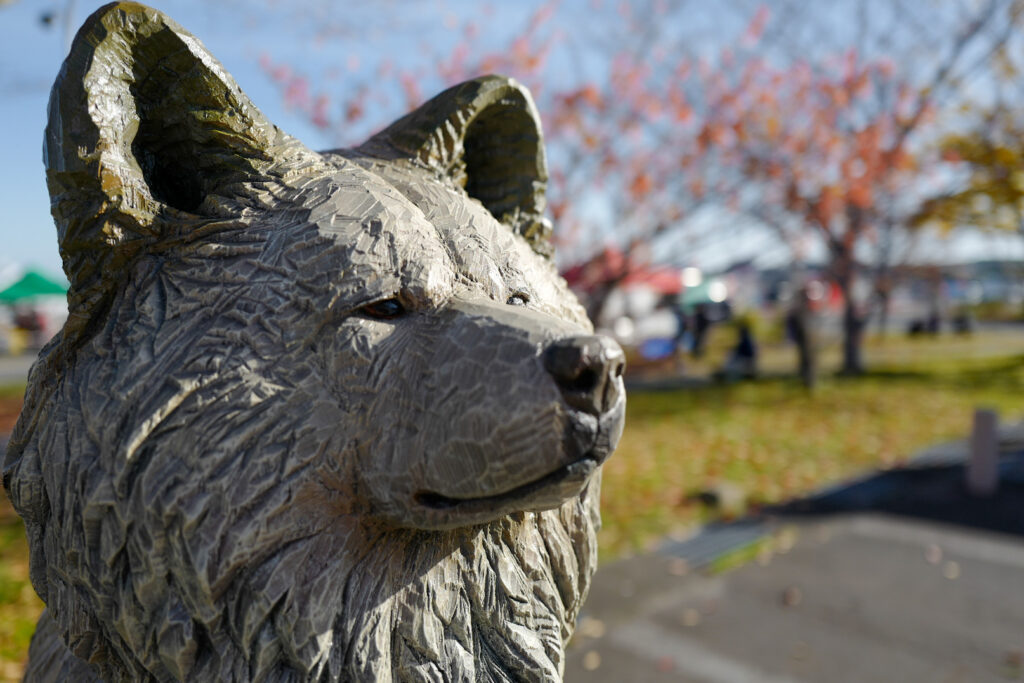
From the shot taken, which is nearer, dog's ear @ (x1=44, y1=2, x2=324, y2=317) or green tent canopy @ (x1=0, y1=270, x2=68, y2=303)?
dog's ear @ (x1=44, y1=2, x2=324, y2=317)

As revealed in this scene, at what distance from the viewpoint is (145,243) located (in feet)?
3.77

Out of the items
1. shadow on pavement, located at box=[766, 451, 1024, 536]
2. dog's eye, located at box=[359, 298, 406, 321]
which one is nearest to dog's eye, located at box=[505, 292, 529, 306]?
dog's eye, located at box=[359, 298, 406, 321]

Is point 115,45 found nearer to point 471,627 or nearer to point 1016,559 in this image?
point 471,627

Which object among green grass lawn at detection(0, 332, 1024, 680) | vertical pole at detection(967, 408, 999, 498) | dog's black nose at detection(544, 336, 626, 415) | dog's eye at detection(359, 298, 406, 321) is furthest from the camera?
vertical pole at detection(967, 408, 999, 498)

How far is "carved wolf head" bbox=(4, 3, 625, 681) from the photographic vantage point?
3.48 feet

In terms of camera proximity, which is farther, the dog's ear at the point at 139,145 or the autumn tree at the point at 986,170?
the autumn tree at the point at 986,170

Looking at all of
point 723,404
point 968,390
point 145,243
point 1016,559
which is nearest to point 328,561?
point 145,243

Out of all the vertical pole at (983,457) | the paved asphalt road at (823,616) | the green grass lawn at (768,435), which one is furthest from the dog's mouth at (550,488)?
the vertical pole at (983,457)

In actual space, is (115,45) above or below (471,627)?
above

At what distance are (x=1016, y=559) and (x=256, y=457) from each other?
230 inches

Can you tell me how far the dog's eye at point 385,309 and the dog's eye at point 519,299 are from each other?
0.64ft

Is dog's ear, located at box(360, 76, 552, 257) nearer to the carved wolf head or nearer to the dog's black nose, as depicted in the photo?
the carved wolf head

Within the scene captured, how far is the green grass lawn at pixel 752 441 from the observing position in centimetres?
537

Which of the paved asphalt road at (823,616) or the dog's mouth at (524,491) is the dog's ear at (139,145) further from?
the paved asphalt road at (823,616)
